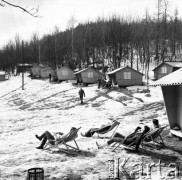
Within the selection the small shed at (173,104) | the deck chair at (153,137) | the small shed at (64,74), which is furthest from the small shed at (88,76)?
the deck chair at (153,137)

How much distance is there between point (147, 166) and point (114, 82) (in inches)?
1202

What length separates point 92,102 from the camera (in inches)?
1066

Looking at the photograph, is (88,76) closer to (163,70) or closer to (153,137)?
(163,70)

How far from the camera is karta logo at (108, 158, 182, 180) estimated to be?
643 cm

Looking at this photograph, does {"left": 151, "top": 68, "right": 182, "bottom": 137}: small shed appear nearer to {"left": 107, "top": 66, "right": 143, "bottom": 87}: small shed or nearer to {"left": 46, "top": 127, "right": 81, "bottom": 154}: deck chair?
{"left": 46, "top": 127, "right": 81, "bottom": 154}: deck chair

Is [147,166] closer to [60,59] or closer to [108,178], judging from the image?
[108,178]

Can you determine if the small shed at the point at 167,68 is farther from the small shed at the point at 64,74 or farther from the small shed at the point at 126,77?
the small shed at the point at 64,74

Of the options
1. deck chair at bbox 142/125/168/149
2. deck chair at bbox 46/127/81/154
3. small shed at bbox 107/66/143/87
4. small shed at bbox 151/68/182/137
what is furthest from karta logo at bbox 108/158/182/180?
small shed at bbox 107/66/143/87

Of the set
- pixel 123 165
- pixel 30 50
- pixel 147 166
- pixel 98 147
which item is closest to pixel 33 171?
pixel 123 165

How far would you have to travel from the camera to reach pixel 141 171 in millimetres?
6820

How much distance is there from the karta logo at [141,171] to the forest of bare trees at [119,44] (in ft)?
144

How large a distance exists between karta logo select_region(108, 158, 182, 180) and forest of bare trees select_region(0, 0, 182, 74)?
144 feet

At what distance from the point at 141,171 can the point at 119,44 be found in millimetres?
56597

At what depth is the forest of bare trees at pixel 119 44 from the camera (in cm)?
5478
